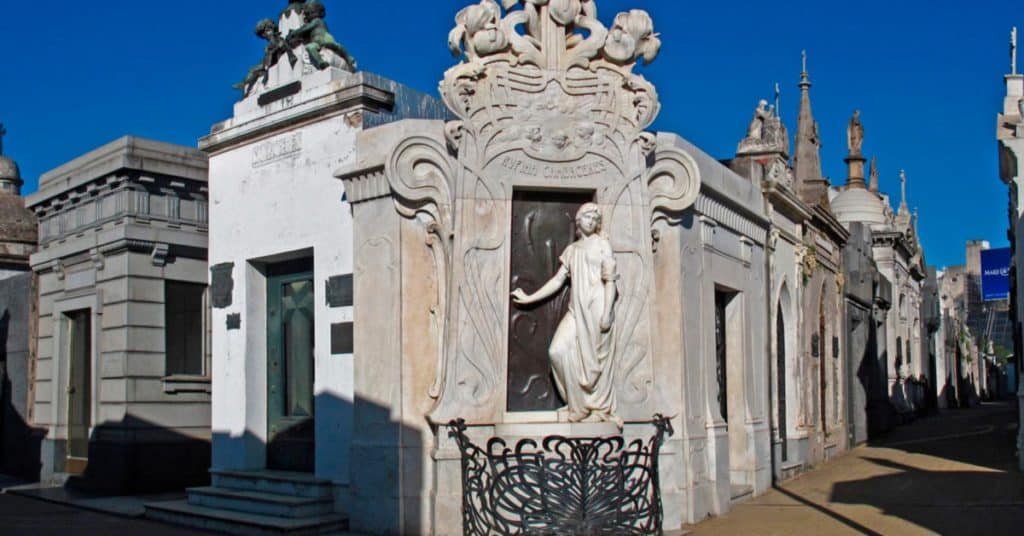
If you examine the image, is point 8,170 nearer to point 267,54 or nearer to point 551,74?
point 267,54

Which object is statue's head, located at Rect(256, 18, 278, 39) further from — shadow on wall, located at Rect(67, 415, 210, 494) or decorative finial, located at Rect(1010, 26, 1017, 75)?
decorative finial, located at Rect(1010, 26, 1017, 75)

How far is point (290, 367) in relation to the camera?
453 inches

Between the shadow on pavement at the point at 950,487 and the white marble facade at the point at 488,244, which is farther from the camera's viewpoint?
the shadow on pavement at the point at 950,487

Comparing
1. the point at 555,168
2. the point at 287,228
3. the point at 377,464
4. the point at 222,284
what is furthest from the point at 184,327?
the point at 555,168

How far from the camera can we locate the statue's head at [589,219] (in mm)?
9898

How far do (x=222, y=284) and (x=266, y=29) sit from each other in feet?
9.02

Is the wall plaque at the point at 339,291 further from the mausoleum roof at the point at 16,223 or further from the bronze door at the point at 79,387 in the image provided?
the mausoleum roof at the point at 16,223

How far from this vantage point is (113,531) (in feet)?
34.3

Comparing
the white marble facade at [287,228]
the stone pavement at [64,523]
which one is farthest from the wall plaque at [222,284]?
the stone pavement at [64,523]

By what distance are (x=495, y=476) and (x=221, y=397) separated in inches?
157

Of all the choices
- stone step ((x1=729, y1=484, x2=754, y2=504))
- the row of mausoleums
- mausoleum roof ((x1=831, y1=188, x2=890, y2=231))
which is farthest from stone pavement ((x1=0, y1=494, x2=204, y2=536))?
mausoleum roof ((x1=831, y1=188, x2=890, y2=231))

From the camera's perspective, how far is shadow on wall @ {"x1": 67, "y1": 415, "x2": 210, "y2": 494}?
13156 mm

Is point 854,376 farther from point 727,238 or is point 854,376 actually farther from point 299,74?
point 299,74

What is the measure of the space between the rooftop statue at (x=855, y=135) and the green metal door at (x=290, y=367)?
1098 inches
